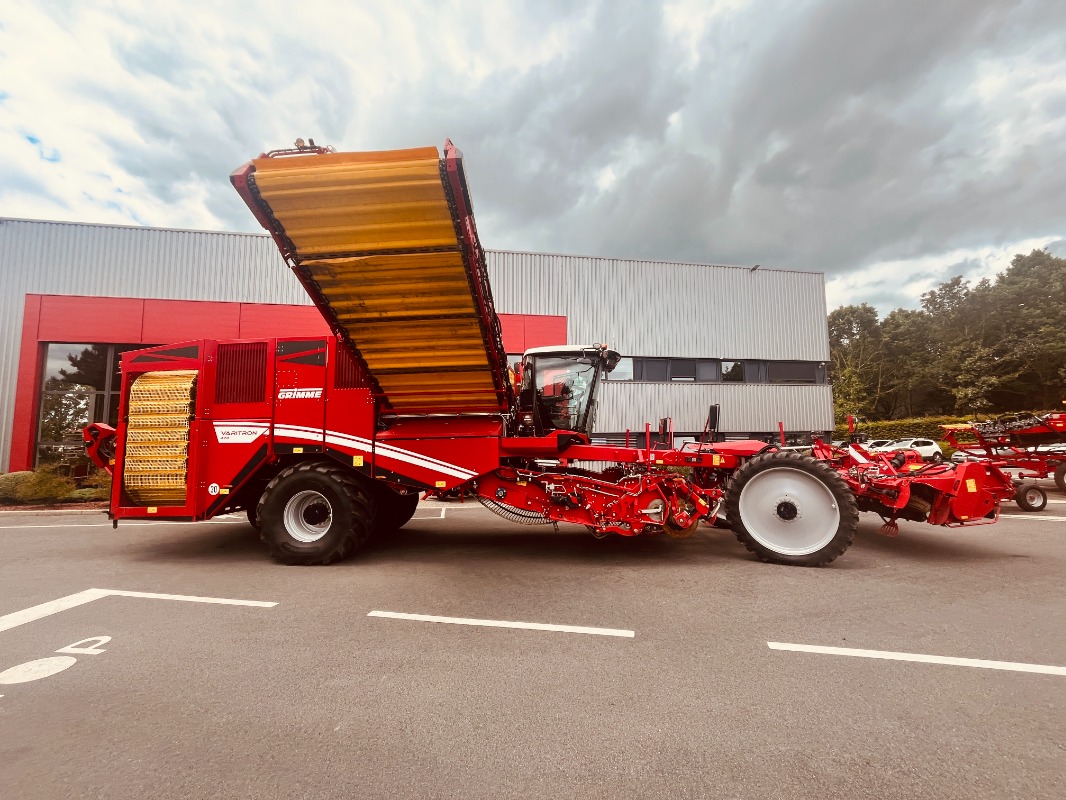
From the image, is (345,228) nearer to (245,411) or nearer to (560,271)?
(245,411)

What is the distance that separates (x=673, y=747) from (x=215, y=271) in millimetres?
17603

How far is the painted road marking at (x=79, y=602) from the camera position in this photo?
359 centimetres

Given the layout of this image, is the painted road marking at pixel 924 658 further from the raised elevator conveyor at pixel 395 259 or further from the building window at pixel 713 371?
the building window at pixel 713 371

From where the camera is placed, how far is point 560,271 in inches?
663

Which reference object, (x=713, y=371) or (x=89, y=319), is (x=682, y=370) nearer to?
(x=713, y=371)

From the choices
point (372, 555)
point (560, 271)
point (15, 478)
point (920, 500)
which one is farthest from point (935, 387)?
point (15, 478)

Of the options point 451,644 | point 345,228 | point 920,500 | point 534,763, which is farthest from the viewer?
point 920,500

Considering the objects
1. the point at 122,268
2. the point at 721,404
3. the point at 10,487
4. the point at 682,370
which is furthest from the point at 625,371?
the point at 10,487

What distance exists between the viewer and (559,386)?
610 cm

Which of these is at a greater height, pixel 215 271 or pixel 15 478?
pixel 215 271

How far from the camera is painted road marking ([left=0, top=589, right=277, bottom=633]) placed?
11.8ft

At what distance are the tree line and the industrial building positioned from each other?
70.5 ft

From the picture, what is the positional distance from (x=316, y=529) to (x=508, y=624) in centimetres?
302

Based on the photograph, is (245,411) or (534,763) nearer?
(534,763)
